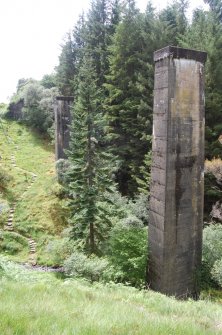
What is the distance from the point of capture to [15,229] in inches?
850

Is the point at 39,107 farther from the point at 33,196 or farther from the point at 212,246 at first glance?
the point at 212,246

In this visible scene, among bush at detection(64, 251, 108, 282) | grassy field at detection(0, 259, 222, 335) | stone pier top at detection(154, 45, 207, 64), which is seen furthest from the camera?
bush at detection(64, 251, 108, 282)

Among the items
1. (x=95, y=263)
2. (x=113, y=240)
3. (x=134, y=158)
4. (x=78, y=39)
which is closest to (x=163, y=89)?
(x=113, y=240)

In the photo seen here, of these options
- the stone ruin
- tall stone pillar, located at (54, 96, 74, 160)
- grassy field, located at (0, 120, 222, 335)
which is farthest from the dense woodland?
grassy field, located at (0, 120, 222, 335)

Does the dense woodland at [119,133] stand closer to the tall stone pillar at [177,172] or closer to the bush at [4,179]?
the tall stone pillar at [177,172]

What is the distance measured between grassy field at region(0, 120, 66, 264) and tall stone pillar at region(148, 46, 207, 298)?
7785 millimetres

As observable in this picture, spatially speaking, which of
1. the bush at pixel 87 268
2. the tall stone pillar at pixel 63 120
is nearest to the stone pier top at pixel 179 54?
the bush at pixel 87 268

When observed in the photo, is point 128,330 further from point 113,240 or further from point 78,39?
point 78,39

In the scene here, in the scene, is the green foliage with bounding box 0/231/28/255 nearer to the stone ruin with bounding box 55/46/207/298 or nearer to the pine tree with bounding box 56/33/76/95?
the stone ruin with bounding box 55/46/207/298

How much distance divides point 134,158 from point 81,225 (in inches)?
410

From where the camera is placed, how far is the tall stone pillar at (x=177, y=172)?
12633mm

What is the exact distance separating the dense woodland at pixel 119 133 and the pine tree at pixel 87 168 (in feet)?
0.16

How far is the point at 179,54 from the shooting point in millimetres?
12539

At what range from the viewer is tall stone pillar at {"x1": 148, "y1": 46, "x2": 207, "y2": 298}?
1263 cm
